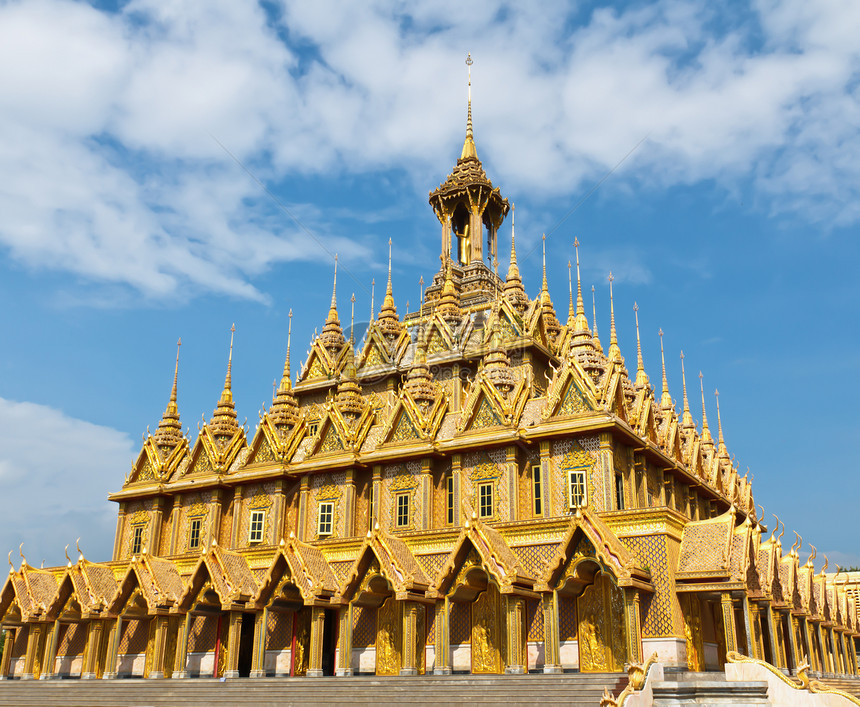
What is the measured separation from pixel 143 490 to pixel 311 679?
15.3 metres

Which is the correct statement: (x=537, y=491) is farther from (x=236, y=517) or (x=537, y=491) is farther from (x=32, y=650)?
(x=32, y=650)

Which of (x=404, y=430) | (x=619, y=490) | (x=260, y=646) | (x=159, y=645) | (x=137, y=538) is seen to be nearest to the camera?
(x=260, y=646)

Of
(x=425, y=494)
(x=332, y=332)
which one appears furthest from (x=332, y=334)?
(x=425, y=494)

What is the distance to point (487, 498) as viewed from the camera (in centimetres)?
2905

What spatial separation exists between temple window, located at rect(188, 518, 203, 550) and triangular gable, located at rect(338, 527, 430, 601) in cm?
1121

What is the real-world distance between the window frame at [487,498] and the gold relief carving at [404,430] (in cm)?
334

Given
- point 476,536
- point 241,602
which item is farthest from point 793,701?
point 241,602

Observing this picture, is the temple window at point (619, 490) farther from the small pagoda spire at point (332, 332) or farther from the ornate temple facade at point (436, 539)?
the small pagoda spire at point (332, 332)

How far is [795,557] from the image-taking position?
30.8m

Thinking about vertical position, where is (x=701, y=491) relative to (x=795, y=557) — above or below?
above

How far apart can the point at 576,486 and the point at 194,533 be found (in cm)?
1691

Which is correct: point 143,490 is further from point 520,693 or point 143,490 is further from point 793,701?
point 793,701

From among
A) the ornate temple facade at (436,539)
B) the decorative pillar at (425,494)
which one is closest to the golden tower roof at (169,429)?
the ornate temple facade at (436,539)

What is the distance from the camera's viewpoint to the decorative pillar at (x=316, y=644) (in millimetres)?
26172
